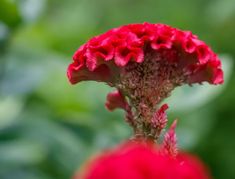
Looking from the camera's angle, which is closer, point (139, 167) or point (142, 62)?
point (139, 167)

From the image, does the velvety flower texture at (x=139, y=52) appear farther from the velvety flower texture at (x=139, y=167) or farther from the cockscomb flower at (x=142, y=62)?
the velvety flower texture at (x=139, y=167)

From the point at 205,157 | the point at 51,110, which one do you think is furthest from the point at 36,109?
the point at 205,157

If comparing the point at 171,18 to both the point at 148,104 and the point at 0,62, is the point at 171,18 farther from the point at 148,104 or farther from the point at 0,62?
the point at 148,104

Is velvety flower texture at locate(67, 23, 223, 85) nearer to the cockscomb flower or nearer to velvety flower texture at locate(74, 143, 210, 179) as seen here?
the cockscomb flower

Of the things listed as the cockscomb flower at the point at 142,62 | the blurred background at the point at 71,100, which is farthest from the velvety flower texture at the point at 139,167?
the blurred background at the point at 71,100

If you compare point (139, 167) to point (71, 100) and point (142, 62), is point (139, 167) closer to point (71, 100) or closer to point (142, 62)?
point (142, 62)

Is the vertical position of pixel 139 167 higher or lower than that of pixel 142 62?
lower

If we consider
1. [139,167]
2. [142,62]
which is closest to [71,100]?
[142,62]
